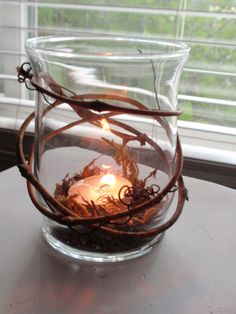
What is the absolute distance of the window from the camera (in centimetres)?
95

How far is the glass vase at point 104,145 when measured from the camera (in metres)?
0.50

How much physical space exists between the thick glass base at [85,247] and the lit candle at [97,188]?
4 centimetres

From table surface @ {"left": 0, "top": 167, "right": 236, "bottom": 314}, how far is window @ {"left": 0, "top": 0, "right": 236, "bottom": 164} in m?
0.39

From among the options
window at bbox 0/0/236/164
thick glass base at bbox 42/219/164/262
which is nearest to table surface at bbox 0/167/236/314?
thick glass base at bbox 42/219/164/262

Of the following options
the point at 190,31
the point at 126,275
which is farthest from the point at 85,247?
the point at 190,31

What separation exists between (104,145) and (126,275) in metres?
0.16

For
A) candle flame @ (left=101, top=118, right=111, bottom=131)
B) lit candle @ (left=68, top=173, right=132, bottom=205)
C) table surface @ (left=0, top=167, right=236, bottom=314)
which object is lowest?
table surface @ (left=0, top=167, right=236, bottom=314)

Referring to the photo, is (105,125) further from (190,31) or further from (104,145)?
(190,31)

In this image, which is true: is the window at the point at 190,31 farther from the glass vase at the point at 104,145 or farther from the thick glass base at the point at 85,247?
the thick glass base at the point at 85,247

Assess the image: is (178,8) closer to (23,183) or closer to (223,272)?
(23,183)

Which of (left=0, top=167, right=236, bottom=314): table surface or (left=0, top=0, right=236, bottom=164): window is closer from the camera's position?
(left=0, top=167, right=236, bottom=314): table surface

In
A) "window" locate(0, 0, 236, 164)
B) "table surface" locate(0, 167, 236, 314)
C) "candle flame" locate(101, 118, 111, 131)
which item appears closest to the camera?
"table surface" locate(0, 167, 236, 314)

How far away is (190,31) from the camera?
98cm

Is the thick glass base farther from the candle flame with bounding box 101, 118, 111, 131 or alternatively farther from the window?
the window
